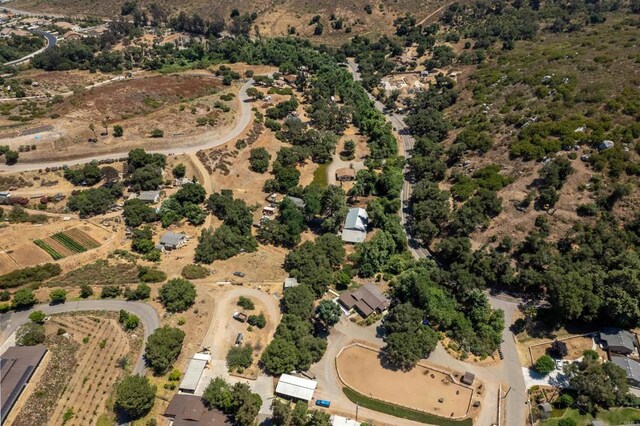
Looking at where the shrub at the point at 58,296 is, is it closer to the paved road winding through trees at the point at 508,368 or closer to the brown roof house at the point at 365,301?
the brown roof house at the point at 365,301

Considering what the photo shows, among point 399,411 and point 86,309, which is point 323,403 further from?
point 86,309

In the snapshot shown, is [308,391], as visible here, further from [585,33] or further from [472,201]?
[585,33]

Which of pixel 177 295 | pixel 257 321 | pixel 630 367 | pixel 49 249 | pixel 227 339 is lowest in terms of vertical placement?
pixel 49 249

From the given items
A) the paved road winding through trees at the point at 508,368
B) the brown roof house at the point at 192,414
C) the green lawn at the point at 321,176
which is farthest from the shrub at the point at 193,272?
the paved road winding through trees at the point at 508,368

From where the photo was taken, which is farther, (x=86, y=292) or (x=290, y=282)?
(x=290, y=282)

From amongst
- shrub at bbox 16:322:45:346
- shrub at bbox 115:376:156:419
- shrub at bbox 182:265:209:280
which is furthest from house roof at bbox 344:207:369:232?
shrub at bbox 16:322:45:346

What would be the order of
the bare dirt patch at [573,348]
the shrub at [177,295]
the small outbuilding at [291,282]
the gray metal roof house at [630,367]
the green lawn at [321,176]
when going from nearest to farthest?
1. the gray metal roof house at [630,367]
2. the bare dirt patch at [573,348]
3. the shrub at [177,295]
4. the small outbuilding at [291,282]
5. the green lawn at [321,176]

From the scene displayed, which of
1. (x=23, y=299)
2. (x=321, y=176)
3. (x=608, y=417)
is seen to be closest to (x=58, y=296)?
(x=23, y=299)
